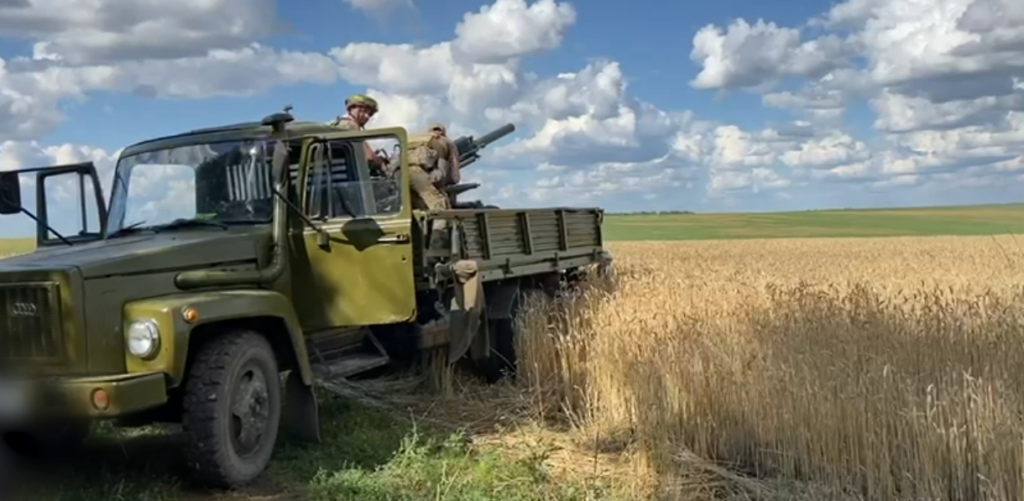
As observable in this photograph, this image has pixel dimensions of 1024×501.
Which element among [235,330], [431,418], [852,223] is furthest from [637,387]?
[852,223]

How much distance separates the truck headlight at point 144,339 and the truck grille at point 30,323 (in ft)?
1.28

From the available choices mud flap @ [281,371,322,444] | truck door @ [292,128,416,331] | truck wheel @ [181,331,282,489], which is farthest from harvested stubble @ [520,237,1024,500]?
truck wheel @ [181,331,282,489]

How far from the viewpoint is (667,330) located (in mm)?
7824

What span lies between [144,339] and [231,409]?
0.72 metres

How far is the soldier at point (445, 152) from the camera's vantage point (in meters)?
10.1

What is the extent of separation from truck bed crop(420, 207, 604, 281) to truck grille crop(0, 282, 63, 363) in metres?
2.75

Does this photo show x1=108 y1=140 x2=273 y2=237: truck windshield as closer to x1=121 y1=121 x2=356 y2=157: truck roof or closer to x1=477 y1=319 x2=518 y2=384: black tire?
x1=121 y1=121 x2=356 y2=157: truck roof

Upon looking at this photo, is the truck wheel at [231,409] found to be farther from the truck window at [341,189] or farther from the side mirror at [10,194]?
the side mirror at [10,194]

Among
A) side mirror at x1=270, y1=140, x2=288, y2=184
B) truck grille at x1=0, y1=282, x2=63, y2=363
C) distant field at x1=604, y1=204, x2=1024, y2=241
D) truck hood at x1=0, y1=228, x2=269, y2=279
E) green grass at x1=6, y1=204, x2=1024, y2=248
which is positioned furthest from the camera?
distant field at x1=604, y1=204, x2=1024, y2=241

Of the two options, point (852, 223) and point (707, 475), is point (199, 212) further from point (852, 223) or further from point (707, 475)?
point (852, 223)

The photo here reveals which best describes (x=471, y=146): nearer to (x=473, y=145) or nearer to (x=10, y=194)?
(x=473, y=145)

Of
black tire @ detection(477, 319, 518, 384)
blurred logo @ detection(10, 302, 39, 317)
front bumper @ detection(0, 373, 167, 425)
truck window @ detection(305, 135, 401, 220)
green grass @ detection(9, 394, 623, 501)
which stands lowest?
green grass @ detection(9, 394, 623, 501)

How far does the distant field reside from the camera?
172ft

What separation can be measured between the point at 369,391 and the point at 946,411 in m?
5.11
